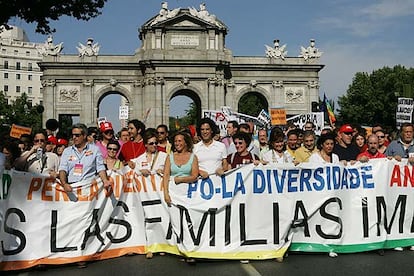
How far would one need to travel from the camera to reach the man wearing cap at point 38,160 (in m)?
9.37

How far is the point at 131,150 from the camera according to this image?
33.3 ft

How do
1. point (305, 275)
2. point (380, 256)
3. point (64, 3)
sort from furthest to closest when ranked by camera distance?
point (64, 3) → point (380, 256) → point (305, 275)

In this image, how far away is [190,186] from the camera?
8281 mm

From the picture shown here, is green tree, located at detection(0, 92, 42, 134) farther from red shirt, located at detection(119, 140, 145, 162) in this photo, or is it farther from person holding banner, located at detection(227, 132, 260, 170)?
person holding banner, located at detection(227, 132, 260, 170)

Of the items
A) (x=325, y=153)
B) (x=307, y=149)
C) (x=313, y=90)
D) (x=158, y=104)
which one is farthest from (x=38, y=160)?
(x=313, y=90)

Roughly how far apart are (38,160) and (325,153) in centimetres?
465

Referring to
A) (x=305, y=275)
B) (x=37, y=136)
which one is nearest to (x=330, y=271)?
(x=305, y=275)

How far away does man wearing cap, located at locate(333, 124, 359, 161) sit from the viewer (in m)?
9.98

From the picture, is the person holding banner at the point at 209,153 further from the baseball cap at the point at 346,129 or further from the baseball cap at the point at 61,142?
the baseball cap at the point at 61,142

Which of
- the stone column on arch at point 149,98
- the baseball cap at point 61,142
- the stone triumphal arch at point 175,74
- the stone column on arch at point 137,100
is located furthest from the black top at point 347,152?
the stone column on arch at point 137,100

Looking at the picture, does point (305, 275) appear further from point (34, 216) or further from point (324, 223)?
point (34, 216)

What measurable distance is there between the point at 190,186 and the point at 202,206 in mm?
332

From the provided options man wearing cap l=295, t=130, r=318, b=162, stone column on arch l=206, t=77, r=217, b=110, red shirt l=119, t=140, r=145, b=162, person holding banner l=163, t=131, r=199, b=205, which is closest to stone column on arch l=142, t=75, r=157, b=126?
stone column on arch l=206, t=77, r=217, b=110

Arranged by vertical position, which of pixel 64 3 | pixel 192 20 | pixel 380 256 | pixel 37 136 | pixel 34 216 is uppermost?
pixel 192 20
